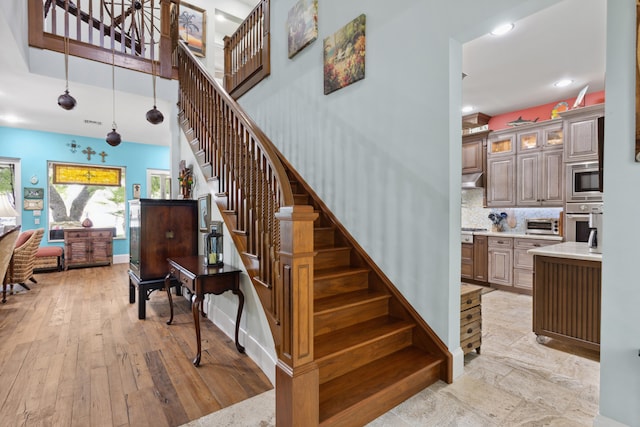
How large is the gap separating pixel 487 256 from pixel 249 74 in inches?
188

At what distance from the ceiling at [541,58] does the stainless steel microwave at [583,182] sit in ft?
3.69

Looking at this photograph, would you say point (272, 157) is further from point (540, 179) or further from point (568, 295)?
point (540, 179)

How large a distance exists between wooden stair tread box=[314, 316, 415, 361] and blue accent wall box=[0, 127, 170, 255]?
7228 millimetres

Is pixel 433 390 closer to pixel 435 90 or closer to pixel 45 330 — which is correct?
pixel 435 90

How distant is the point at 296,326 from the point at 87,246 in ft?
23.0

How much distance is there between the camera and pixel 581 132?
4293 millimetres

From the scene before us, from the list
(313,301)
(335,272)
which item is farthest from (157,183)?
(313,301)

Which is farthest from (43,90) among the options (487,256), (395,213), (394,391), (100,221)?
(487,256)

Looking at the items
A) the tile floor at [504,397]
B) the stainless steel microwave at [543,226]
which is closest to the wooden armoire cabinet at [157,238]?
the tile floor at [504,397]

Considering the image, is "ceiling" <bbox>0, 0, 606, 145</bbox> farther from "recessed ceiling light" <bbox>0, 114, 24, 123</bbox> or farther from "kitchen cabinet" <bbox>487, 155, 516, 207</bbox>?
"kitchen cabinet" <bbox>487, 155, 516, 207</bbox>

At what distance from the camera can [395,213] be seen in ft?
8.41

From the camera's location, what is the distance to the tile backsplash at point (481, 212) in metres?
5.17

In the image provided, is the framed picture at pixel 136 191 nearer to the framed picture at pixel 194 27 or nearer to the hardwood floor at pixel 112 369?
the framed picture at pixel 194 27

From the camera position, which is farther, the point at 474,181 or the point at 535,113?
the point at 474,181
